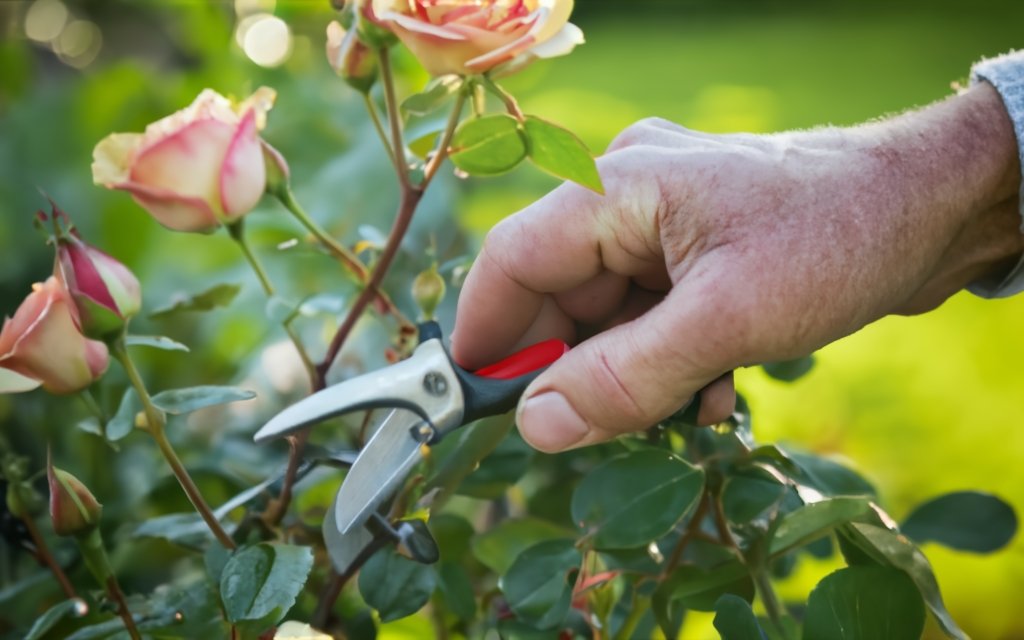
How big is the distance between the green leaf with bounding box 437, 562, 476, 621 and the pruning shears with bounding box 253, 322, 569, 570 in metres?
0.08

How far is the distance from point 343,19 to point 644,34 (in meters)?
3.46

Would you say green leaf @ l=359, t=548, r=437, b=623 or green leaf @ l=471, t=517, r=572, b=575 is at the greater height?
green leaf @ l=359, t=548, r=437, b=623

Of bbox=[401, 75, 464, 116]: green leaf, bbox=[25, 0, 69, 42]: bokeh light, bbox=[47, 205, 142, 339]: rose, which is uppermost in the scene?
bbox=[401, 75, 464, 116]: green leaf

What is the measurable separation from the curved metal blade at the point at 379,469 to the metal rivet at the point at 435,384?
0.02 m

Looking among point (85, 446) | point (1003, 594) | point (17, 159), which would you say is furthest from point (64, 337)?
point (1003, 594)

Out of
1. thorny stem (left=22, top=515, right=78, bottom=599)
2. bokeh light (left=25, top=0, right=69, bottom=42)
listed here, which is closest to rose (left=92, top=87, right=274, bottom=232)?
thorny stem (left=22, top=515, right=78, bottom=599)

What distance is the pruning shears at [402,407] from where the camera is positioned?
50cm

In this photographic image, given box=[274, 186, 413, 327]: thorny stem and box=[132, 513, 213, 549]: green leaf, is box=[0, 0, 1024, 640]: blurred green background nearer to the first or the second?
box=[274, 186, 413, 327]: thorny stem

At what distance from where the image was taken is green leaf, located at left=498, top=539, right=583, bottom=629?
534 mm

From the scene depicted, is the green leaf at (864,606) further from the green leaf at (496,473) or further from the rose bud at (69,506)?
the rose bud at (69,506)

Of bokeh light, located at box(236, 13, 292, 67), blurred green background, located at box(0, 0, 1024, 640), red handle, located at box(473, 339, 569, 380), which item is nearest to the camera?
red handle, located at box(473, 339, 569, 380)

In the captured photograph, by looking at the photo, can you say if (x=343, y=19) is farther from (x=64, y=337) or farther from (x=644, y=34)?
(x=644, y=34)

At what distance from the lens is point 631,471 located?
0.56 metres

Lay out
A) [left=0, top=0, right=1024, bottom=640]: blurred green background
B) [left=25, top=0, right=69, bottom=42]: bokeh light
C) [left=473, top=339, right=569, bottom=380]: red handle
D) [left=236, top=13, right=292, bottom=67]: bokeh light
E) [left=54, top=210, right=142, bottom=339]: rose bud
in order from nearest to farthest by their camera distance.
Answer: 1. [left=54, top=210, right=142, bottom=339]: rose bud
2. [left=473, top=339, right=569, bottom=380]: red handle
3. [left=0, top=0, right=1024, bottom=640]: blurred green background
4. [left=236, top=13, right=292, bottom=67]: bokeh light
5. [left=25, top=0, right=69, bottom=42]: bokeh light
